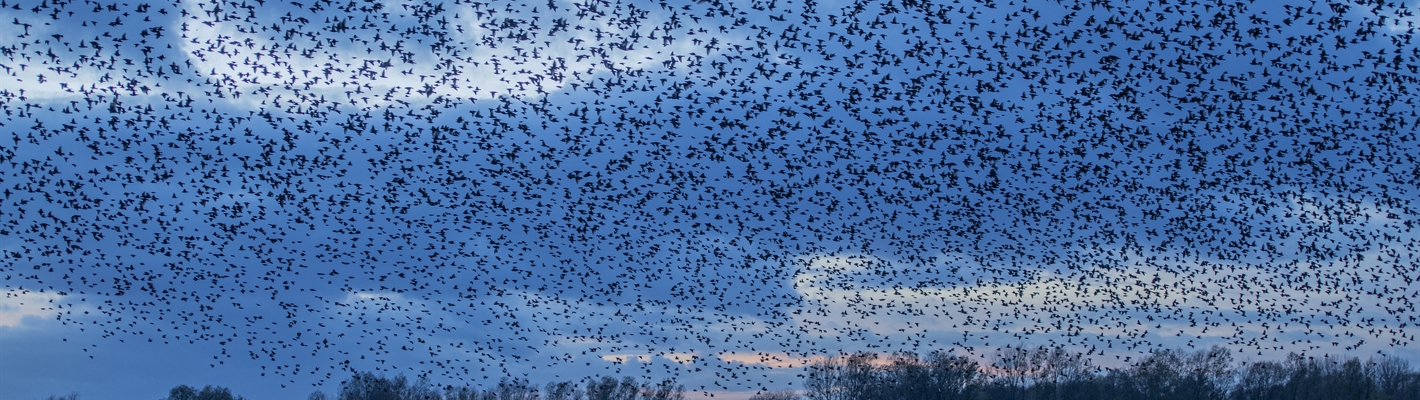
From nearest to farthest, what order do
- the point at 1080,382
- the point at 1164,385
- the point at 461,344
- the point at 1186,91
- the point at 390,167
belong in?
the point at 1186,91 → the point at 390,167 → the point at 461,344 → the point at 1164,385 → the point at 1080,382

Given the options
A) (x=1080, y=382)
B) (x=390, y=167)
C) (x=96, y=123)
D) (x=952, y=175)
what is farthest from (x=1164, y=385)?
(x=96, y=123)

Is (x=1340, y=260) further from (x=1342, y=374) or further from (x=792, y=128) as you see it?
(x=1342, y=374)

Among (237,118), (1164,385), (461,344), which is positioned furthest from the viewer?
(1164,385)

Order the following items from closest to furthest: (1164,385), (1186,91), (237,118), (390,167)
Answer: (1186,91)
(237,118)
(390,167)
(1164,385)

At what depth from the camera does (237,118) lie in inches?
1641

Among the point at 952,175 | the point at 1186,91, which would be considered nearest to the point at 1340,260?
the point at 1186,91

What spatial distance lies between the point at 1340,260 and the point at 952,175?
58.4ft

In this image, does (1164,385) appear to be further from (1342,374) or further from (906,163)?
(906,163)

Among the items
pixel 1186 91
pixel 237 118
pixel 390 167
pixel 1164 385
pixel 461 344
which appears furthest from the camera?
pixel 1164 385

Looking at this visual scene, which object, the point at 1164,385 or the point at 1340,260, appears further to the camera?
the point at 1164,385

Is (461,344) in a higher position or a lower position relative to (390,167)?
lower

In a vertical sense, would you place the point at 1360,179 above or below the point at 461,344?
above

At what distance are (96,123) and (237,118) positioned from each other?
4.85 metres

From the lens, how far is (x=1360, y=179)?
139 feet
